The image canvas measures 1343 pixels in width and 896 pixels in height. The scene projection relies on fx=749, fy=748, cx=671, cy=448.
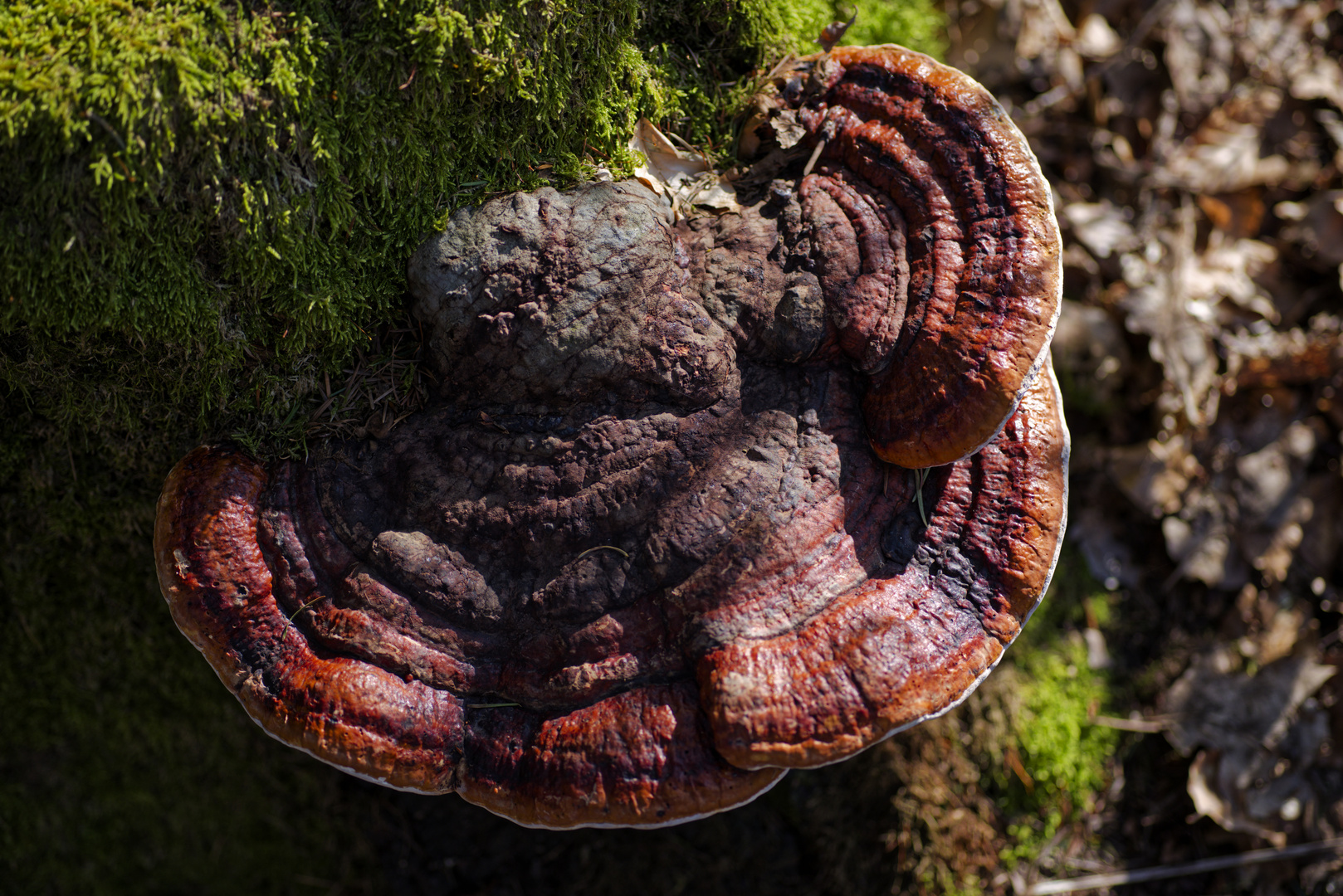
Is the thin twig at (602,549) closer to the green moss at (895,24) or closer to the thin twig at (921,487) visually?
the thin twig at (921,487)

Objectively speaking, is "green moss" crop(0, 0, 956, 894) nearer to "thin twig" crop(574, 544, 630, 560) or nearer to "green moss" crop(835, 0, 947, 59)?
"green moss" crop(835, 0, 947, 59)

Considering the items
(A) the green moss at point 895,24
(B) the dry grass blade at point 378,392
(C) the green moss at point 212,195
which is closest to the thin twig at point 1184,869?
(B) the dry grass blade at point 378,392

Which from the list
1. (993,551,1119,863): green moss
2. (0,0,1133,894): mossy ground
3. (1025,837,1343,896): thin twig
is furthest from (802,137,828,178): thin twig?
(1025,837,1343,896): thin twig

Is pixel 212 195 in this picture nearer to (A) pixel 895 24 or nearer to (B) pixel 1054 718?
(A) pixel 895 24

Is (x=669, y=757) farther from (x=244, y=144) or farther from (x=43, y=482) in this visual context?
(x=43, y=482)

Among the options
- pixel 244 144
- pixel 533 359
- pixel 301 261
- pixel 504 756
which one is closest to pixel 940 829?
pixel 504 756

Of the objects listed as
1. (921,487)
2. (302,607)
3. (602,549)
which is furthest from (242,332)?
(921,487)
